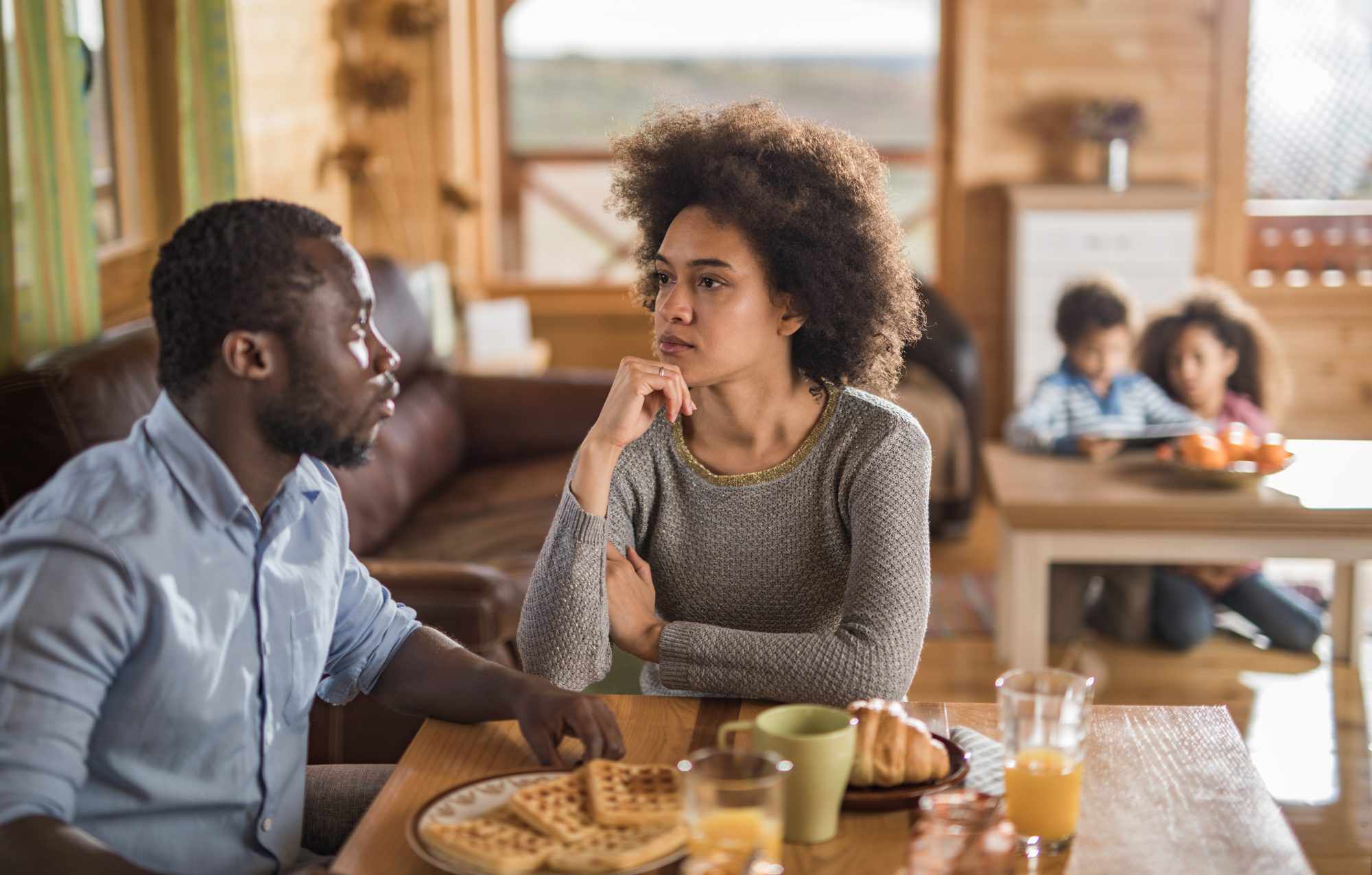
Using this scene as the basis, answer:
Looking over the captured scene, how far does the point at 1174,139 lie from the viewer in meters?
5.66

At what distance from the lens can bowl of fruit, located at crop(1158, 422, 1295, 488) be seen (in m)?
3.09

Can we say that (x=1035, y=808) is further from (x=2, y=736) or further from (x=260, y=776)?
(x=2, y=736)

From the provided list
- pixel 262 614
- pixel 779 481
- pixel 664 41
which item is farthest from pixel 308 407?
pixel 664 41

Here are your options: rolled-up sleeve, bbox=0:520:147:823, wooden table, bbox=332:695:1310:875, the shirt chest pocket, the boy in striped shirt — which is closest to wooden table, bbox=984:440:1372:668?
the boy in striped shirt

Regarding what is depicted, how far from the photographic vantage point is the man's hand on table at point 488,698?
1.30 m

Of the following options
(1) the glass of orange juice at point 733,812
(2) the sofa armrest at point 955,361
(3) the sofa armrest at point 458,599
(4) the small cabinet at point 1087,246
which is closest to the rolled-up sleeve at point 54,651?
(1) the glass of orange juice at point 733,812

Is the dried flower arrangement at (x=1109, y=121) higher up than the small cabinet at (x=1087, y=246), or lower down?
higher up

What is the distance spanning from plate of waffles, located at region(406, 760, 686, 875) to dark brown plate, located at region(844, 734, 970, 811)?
0.47ft

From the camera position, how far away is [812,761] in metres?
1.10

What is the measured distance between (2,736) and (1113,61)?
531 cm

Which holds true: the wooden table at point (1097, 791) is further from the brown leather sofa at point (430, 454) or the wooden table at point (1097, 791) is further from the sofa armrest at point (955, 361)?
the sofa armrest at point (955, 361)

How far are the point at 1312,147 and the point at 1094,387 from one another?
2.73 metres

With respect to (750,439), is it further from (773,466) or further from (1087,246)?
(1087,246)

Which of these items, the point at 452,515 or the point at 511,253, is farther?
the point at 511,253
